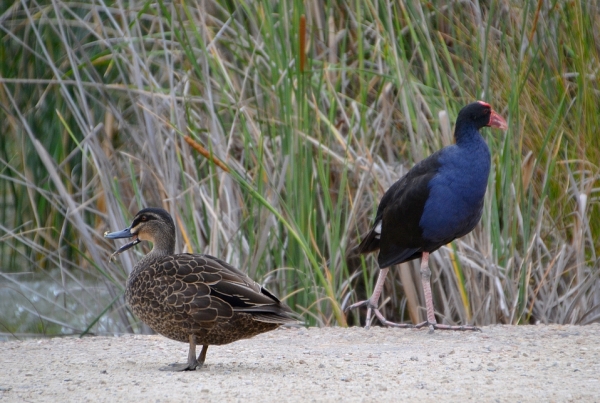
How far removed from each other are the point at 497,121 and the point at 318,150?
1087mm

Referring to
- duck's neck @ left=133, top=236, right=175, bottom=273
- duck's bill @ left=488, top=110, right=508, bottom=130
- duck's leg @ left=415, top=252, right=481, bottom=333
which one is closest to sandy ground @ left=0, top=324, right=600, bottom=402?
duck's leg @ left=415, top=252, right=481, bottom=333

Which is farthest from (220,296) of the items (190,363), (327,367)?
(327,367)

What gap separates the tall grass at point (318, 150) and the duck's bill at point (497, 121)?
0.54 feet

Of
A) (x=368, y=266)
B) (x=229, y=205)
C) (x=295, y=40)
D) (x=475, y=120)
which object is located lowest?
(x=368, y=266)

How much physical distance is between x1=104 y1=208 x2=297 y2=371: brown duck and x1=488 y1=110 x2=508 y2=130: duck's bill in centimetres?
202

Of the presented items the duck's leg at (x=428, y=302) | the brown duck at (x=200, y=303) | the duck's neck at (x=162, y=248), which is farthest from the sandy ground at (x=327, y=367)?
the duck's neck at (x=162, y=248)

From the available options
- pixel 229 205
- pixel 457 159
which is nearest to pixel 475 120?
pixel 457 159

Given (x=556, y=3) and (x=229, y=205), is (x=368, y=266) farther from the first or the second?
(x=556, y=3)

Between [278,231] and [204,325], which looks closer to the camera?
[204,325]

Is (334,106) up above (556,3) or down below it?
below

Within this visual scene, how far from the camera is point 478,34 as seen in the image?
6242 mm

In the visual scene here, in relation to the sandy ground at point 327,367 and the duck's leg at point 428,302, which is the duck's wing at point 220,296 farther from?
the duck's leg at point 428,302

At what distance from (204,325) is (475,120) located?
7.42 ft

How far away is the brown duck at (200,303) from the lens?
171 inches
